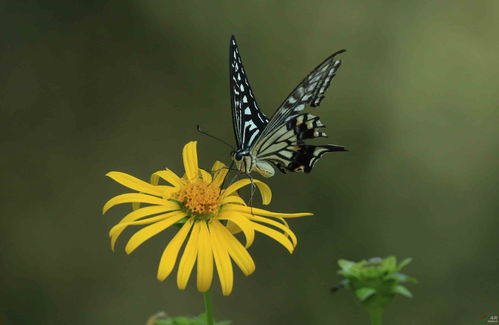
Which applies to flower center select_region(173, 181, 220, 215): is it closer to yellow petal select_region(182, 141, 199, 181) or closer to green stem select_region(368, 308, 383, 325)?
yellow petal select_region(182, 141, 199, 181)

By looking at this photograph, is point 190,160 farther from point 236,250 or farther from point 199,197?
point 236,250

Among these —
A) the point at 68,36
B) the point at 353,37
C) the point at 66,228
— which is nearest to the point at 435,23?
the point at 353,37

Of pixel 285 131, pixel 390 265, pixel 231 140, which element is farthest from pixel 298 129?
pixel 231 140

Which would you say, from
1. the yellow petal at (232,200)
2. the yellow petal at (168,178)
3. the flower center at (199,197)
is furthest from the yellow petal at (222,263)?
the yellow petal at (168,178)

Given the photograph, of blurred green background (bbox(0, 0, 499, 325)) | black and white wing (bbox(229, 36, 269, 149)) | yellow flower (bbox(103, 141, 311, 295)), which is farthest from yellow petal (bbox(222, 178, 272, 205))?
blurred green background (bbox(0, 0, 499, 325))

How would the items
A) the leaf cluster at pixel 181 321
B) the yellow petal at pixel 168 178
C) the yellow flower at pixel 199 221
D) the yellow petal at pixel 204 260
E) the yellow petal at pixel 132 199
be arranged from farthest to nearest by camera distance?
the yellow petal at pixel 168 178 → the yellow petal at pixel 132 199 → the yellow flower at pixel 199 221 → the yellow petal at pixel 204 260 → the leaf cluster at pixel 181 321

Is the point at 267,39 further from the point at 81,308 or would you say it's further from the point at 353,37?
the point at 81,308

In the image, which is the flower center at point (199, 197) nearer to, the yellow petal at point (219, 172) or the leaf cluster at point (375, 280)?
the yellow petal at point (219, 172)
